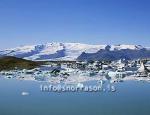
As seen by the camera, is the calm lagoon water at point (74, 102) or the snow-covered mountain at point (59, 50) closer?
the calm lagoon water at point (74, 102)

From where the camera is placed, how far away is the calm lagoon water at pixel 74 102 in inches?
381

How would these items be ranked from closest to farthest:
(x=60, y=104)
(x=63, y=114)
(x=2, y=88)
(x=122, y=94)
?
(x=63, y=114)
(x=60, y=104)
(x=122, y=94)
(x=2, y=88)

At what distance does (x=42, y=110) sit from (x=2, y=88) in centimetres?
437

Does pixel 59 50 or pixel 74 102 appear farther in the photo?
pixel 59 50

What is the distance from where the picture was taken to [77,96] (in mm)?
11836

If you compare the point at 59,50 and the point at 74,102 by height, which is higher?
the point at 74,102

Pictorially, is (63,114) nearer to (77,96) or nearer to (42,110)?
(42,110)

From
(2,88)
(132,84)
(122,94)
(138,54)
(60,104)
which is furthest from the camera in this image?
(138,54)

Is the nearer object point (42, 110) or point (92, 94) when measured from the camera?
point (42, 110)

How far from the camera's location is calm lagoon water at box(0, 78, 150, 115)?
381 inches

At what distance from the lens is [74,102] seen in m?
10.9

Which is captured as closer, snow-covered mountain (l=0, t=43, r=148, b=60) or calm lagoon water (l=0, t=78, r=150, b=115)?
calm lagoon water (l=0, t=78, r=150, b=115)

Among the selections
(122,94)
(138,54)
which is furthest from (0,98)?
(138,54)

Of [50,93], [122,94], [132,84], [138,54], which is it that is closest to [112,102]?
[122,94]
